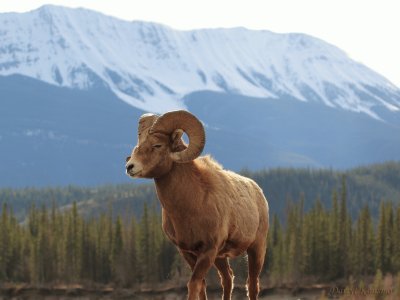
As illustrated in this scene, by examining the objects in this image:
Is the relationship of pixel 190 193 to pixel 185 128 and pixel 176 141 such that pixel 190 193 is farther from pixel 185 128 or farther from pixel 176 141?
pixel 185 128

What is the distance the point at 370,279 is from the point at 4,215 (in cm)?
4664

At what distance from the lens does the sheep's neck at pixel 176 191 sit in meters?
12.4

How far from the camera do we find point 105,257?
358ft

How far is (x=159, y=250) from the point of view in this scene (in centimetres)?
10650

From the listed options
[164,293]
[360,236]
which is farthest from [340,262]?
[164,293]

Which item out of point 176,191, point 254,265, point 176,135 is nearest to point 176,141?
point 176,135

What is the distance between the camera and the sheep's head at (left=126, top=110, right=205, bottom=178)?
39.2ft

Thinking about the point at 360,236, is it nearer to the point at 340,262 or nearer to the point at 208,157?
the point at 340,262

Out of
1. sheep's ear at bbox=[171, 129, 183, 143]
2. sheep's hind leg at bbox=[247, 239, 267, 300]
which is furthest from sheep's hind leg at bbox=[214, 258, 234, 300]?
sheep's ear at bbox=[171, 129, 183, 143]

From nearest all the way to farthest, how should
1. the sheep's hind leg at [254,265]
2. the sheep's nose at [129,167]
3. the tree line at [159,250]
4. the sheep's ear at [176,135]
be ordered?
the sheep's nose at [129,167] < the sheep's ear at [176,135] < the sheep's hind leg at [254,265] < the tree line at [159,250]

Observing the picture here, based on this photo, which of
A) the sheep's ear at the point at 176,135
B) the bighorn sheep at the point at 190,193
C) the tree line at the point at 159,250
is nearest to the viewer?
the bighorn sheep at the point at 190,193

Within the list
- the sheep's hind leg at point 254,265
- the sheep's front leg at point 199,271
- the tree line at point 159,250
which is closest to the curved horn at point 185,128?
the sheep's front leg at point 199,271

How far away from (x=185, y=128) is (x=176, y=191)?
92cm

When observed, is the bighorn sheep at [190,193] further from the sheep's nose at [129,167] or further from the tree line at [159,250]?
the tree line at [159,250]
